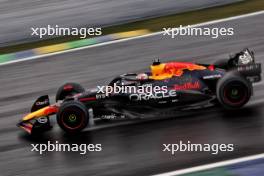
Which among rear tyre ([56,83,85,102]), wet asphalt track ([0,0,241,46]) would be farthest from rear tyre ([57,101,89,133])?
wet asphalt track ([0,0,241,46])

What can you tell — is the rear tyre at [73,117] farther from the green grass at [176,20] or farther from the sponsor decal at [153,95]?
the green grass at [176,20]

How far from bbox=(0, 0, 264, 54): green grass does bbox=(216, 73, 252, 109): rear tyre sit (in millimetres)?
7044

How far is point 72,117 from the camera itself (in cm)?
1102

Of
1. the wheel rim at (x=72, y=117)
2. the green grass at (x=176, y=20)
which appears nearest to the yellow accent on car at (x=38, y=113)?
the wheel rim at (x=72, y=117)

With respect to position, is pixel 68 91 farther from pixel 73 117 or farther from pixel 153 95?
pixel 153 95

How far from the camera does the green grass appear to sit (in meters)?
17.8

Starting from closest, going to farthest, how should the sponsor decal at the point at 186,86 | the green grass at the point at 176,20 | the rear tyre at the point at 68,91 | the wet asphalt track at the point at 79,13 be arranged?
the sponsor decal at the point at 186,86
the rear tyre at the point at 68,91
the green grass at the point at 176,20
the wet asphalt track at the point at 79,13

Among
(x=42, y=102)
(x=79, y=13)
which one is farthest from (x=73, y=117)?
(x=79, y=13)

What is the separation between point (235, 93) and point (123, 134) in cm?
224

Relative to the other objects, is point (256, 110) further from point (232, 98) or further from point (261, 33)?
point (261, 33)

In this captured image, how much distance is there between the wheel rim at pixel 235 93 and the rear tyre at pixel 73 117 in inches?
105

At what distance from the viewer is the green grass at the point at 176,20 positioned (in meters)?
17.8

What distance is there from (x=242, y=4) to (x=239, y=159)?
10.2 metres

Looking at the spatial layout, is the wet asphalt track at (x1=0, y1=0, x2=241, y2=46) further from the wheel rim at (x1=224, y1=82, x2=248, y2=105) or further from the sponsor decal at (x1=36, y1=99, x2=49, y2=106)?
the wheel rim at (x1=224, y1=82, x2=248, y2=105)
